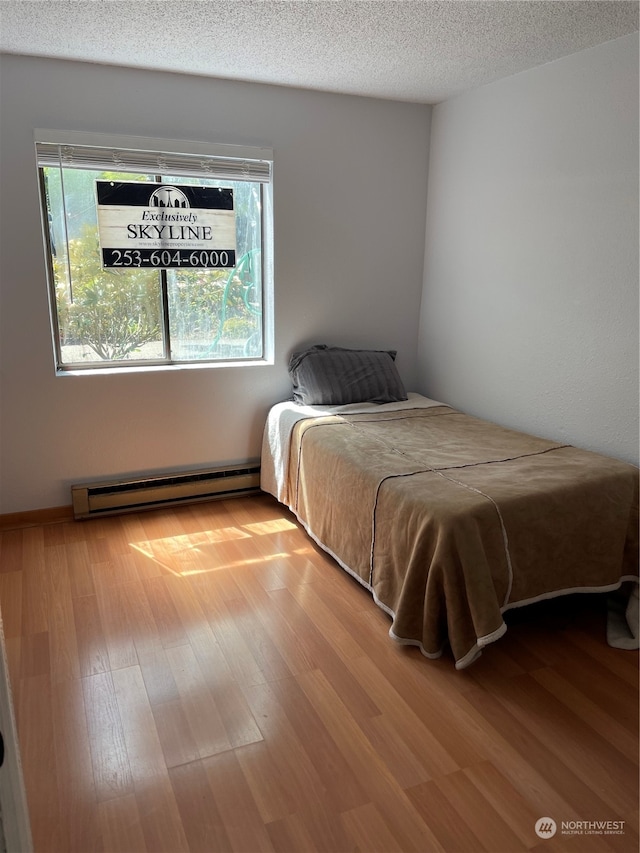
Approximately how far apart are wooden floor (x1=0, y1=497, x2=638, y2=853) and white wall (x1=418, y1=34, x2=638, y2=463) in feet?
3.33

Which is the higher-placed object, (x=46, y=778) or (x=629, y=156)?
(x=629, y=156)

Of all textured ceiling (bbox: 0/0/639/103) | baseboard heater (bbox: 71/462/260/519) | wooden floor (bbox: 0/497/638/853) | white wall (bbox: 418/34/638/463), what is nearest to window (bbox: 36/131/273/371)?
textured ceiling (bbox: 0/0/639/103)

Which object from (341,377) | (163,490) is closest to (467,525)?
(341,377)

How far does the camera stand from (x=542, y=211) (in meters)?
2.96

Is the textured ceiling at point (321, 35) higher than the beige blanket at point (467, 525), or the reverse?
the textured ceiling at point (321, 35)

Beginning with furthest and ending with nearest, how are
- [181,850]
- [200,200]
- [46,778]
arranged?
[200,200], [46,778], [181,850]

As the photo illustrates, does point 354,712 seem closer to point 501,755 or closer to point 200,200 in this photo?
point 501,755

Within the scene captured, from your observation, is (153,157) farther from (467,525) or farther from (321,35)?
(467,525)

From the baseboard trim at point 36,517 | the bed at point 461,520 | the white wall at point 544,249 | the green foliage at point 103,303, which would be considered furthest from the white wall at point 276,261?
the bed at point 461,520

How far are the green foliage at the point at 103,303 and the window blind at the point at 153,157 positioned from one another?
340 millimetres

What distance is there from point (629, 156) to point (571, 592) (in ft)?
5.86

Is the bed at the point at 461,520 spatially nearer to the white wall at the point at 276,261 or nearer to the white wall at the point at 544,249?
the white wall at the point at 544,249

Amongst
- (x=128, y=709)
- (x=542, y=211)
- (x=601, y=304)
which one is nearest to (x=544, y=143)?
(x=542, y=211)

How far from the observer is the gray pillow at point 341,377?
11.4 feet
